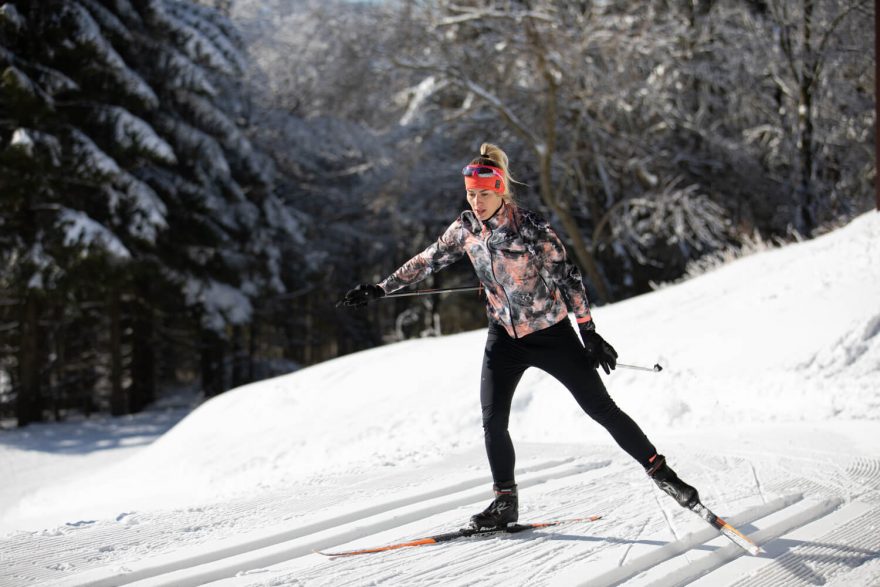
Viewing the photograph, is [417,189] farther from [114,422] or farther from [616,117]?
[114,422]

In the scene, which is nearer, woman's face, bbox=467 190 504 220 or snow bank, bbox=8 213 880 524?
woman's face, bbox=467 190 504 220

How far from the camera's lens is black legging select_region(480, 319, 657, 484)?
3.35 metres

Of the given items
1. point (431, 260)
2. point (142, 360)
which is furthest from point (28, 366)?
point (431, 260)

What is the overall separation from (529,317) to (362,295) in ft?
3.01

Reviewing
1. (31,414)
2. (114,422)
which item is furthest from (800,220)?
(31,414)

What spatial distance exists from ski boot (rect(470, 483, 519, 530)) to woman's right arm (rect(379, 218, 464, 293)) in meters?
1.10

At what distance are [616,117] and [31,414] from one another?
1452 centimetres

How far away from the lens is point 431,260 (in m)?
3.67

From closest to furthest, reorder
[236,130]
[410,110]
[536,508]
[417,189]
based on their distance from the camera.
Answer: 1. [536,508]
2. [410,110]
3. [236,130]
4. [417,189]

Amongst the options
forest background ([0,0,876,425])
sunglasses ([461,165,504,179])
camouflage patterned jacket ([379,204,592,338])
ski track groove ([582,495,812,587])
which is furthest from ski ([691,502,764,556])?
forest background ([0,0,876,425])

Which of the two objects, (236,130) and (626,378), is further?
(236,130)

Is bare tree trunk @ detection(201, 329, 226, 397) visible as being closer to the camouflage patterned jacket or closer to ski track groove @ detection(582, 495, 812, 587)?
the camouflage patterned jacket

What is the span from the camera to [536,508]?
3908 mm

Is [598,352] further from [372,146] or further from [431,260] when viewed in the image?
[372,146]
